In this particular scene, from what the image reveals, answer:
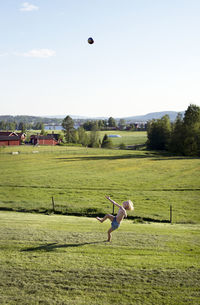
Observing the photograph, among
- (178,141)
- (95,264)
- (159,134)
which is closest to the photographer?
(95,264)

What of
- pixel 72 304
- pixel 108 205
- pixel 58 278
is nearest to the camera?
pixel 72 304

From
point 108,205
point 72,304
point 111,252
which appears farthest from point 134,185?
point 72,304

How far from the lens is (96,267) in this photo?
11047 mm

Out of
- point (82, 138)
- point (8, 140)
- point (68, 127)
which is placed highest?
point (68, 127)

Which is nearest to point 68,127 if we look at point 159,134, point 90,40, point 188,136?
point 159,134

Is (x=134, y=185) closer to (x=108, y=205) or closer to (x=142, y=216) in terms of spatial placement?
(x=108, y=205)

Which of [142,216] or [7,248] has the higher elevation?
[7,248]

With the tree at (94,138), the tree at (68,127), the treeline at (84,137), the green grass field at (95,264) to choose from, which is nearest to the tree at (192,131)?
the treeline at (84,137)

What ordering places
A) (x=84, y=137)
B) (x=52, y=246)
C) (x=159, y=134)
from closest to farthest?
1. (x=52, y=246)
2. (x=159, y=134)
3. (x=84, y=137)

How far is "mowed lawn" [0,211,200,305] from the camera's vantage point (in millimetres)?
9297

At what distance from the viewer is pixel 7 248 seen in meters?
12.8

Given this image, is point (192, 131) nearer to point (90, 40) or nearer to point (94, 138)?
point (94, 138)

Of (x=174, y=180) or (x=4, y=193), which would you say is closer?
(x=4, y=193)

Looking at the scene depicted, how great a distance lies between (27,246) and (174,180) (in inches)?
1508
